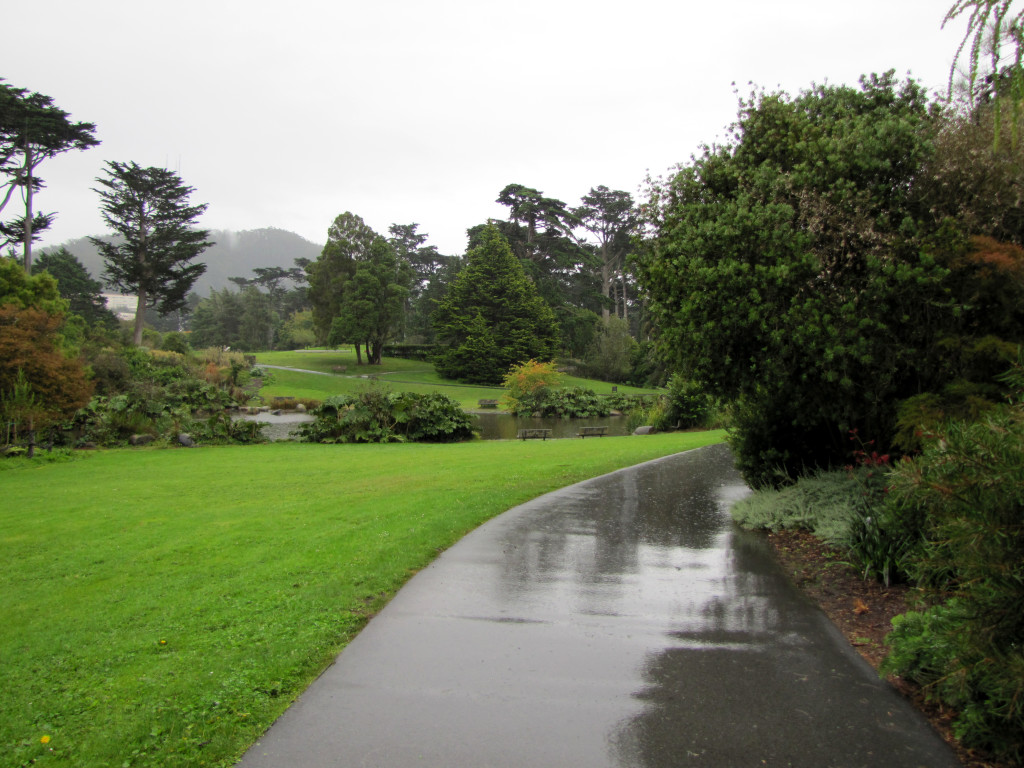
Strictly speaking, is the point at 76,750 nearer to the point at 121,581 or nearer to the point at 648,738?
the point at 648,738

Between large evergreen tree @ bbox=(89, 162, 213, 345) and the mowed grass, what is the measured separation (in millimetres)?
40066

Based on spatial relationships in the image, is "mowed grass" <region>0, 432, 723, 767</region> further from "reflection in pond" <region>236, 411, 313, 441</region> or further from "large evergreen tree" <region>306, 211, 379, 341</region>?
"large evergreen tree" <region>306, 211, 379, 341</region>

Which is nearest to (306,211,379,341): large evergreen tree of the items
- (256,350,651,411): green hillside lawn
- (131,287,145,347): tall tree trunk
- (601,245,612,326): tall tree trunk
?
(256,350,651,411): green hillside lawn

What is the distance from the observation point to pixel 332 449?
1997cm

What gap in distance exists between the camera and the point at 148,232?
4966cm

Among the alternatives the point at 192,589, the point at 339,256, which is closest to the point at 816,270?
the point at 192,589

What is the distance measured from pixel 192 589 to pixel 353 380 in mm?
49736

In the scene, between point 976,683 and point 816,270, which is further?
point 816,270

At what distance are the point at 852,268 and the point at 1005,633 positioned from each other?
5.69 m

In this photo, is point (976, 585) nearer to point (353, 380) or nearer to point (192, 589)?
point (192, 589)

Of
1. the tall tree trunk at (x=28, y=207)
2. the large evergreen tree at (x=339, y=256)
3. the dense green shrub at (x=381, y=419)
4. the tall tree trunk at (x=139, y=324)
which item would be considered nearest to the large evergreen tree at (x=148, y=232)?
the tall tree trunk at (x=139, y=324)

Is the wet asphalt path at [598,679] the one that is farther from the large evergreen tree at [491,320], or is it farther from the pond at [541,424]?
the large evergreen tree at [491,320]

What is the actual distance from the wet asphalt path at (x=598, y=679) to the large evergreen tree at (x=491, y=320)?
177 ft

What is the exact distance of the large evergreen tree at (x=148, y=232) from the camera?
157 feet
